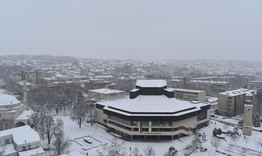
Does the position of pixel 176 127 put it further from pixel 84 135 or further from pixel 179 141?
A: pixel 84 135

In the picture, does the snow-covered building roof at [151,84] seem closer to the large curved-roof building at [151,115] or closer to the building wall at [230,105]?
the large curved-roof building at [151,115]

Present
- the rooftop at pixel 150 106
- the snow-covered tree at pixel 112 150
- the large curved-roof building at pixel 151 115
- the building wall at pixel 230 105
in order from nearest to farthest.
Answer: the snow-covered tree at pixel 112 150
the large curved-roof building at pixel 151 115
the rooftop at pixel 150 106
the building wall at pixel 230 105

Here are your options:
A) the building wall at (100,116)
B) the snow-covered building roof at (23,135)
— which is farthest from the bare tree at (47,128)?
the building wall at (100,116)

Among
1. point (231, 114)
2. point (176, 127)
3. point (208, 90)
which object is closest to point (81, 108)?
point (176, 127)

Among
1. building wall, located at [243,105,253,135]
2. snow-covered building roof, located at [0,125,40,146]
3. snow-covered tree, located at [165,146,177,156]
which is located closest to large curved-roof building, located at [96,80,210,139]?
snow-covered tree, located at [165,146,177,156]

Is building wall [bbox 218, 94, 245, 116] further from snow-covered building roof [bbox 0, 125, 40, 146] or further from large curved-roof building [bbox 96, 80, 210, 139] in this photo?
snow-covered building roof [bbox 0, 125, 40, 146]

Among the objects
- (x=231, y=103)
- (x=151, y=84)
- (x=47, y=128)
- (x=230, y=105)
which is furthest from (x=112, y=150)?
(x=231, y=103)

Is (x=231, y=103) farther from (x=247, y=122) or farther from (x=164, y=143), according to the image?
(x=164, y=143)
